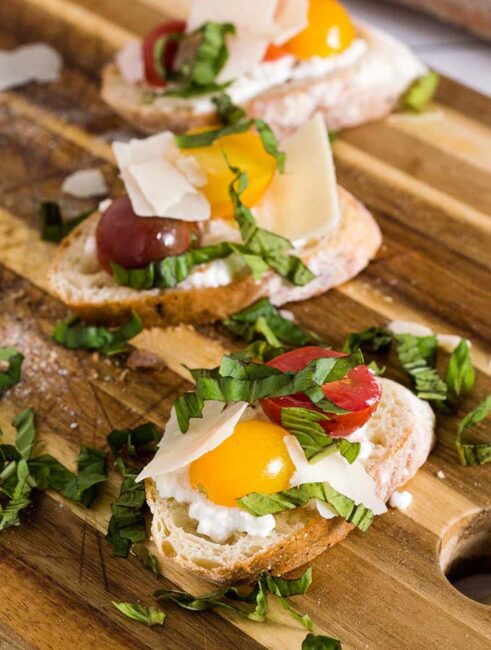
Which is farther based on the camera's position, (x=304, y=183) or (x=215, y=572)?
(x=304, y=183)

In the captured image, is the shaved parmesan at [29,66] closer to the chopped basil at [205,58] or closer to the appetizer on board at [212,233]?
the chopped basil at [205,58]

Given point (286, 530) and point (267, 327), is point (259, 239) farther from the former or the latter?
point (286, 530)

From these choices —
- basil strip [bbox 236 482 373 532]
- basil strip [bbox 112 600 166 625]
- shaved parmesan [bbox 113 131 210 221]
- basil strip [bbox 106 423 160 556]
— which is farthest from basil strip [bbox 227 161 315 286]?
basil strip [bbox 112 600 166 625]

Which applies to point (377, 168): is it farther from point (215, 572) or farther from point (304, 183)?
point (215, 572)

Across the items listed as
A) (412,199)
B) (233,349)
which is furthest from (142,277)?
(412,199)

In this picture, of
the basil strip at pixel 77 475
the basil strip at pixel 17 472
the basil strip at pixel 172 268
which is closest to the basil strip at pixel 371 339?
the basil strip at pixel 172 268

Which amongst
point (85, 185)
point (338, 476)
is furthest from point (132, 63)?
point (338, 476)
